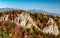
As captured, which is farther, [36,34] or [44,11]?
[44,11]

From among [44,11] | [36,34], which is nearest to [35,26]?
[36,34]

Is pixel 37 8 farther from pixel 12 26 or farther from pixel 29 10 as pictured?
pixel 12 26

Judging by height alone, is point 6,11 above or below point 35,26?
above

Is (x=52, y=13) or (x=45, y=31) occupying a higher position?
(x=52, y=13)

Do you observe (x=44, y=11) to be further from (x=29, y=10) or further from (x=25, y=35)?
(x=25, y=35)

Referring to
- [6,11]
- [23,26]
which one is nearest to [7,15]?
[6,11]

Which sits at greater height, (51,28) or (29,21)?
(29,21)
